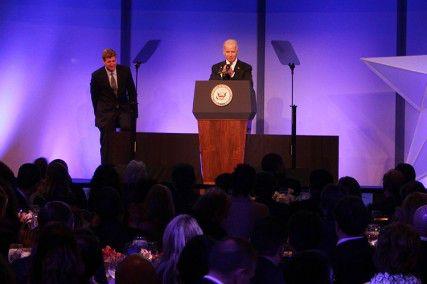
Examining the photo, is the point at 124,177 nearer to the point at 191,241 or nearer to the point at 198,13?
the point at 191,241

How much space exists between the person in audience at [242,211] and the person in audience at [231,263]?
2405 mm

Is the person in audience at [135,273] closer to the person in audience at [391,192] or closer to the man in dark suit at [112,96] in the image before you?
the person in audience at [391,192]

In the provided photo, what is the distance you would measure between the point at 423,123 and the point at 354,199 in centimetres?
632

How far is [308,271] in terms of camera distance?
3.93 metres

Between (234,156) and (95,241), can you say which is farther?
(234,156)

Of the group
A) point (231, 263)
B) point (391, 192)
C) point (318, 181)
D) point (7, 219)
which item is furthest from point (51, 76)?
point (231, 263)

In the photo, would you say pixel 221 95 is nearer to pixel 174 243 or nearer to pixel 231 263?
pixel 174 243

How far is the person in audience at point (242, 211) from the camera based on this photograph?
5.89m

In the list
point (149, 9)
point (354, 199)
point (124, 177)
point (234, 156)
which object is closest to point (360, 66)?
point (149, 9)

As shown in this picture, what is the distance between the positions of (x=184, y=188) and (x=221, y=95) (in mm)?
2304

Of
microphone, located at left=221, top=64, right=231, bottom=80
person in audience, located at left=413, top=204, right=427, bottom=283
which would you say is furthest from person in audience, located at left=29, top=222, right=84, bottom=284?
microphone, located at left=221, top=64, right=231, bottom=80

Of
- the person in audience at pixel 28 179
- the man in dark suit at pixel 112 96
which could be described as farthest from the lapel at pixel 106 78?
the person in audience at pixel 28 179

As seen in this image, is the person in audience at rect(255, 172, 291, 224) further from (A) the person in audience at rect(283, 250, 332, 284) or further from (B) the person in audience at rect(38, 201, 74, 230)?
(A) the person in audience at rect(283, 250, 332, 284)

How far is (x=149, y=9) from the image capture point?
12594 mm
